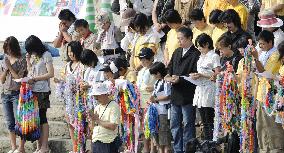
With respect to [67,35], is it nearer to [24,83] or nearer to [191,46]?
[24,83]

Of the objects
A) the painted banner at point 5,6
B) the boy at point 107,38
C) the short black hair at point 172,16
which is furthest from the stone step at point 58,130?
the painted banner at point 5,6

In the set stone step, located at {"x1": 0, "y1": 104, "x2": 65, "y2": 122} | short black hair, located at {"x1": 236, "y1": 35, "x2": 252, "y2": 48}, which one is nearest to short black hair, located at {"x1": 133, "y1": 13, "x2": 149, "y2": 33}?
short black hair, located at {"x1": 236, "y1": 35, "x2": 252, "y2": 48}

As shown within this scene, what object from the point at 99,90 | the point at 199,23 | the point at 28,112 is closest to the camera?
the point at 99,90

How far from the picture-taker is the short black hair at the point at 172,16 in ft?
41.5

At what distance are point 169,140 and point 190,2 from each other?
2454mm

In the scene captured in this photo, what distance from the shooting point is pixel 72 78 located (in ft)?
41.9

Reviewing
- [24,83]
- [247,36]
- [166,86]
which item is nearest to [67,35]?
[24,83]

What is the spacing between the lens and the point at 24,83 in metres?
13.2

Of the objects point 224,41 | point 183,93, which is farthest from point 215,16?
point 183,93

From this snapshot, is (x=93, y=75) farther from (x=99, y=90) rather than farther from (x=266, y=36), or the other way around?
(x=266, y=36)

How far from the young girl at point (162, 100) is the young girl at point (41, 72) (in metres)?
1.86

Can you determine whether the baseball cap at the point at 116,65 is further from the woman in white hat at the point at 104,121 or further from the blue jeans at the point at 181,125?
the woman in white hat at the point at 104,121

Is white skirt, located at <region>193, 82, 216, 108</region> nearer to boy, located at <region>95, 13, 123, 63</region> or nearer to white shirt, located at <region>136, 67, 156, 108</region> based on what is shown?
white shirt, located at <region>136, 67, 156, 108</region>

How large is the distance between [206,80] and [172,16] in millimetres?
1380
